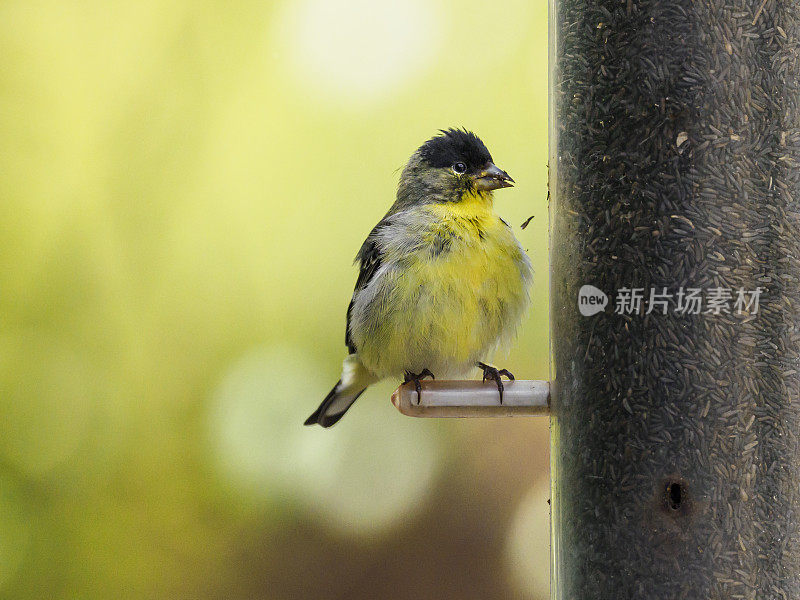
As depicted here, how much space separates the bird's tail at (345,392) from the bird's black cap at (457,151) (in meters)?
0.89

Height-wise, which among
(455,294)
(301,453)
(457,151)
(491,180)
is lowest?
(301,453)

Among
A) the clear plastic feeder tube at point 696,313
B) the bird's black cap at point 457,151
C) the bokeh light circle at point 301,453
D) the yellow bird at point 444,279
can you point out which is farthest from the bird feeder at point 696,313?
the bokeh light circle at point 301,453

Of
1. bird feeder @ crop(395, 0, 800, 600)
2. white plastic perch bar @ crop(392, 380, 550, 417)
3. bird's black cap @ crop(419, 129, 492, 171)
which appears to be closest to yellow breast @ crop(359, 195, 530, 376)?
bird's black cap @ crop(419, 129, 492, 171)

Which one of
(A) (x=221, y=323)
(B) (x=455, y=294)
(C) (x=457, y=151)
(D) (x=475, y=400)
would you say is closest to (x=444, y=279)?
(B) (x=455, y=294)

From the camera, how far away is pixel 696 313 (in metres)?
2.42

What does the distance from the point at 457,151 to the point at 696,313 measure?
5.53 ft

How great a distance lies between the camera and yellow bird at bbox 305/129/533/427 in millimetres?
3514

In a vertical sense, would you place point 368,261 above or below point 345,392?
above

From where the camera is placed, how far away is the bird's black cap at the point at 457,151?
386 centimetres

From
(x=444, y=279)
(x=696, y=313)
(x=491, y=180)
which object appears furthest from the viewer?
(x=491, y=180)

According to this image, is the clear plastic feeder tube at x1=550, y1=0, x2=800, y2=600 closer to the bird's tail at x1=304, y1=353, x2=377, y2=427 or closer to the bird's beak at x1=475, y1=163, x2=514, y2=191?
the bird's beak at x1=475, y1=163, x2=514, y2=191

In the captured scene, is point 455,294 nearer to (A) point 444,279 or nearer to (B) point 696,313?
(A) point 444,279

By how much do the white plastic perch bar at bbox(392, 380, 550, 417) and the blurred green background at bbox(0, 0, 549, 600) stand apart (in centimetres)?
226

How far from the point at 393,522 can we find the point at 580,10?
326 centimetres
